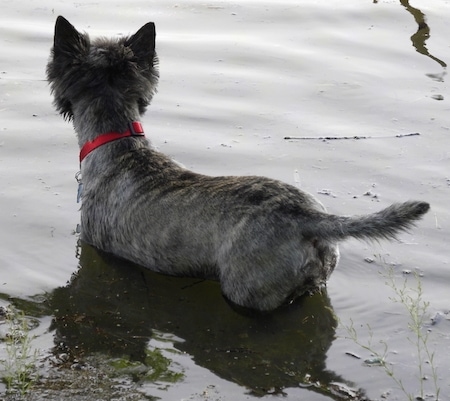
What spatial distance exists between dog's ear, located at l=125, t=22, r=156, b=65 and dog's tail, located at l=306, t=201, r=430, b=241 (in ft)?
6.89

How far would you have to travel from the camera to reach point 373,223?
206 inches

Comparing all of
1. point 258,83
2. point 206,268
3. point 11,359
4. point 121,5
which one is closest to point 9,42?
point 121,5

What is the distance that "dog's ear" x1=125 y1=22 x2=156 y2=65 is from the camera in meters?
6.75

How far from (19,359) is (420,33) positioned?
6.77 meters

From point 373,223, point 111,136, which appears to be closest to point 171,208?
point 111,136

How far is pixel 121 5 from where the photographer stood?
1097 centimetres

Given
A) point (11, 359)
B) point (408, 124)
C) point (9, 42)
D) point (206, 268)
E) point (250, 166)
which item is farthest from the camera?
point (9, 42)

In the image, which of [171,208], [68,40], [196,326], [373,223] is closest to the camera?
[373,223]

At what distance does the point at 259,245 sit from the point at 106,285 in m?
1.28

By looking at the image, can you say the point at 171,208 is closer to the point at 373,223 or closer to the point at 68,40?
the point at 373,223

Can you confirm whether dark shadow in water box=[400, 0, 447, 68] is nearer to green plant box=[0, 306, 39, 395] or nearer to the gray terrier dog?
the gray terrier dog

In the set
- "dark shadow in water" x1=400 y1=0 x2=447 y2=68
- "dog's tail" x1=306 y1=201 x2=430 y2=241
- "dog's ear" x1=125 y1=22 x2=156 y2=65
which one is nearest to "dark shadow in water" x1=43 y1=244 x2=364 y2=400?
"dog's tail" x1=306 y1=201 x2=430 y2=241

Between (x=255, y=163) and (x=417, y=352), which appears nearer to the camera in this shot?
(x=417, y=352)

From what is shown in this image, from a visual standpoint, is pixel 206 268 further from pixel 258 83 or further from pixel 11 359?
pixel 258 83
